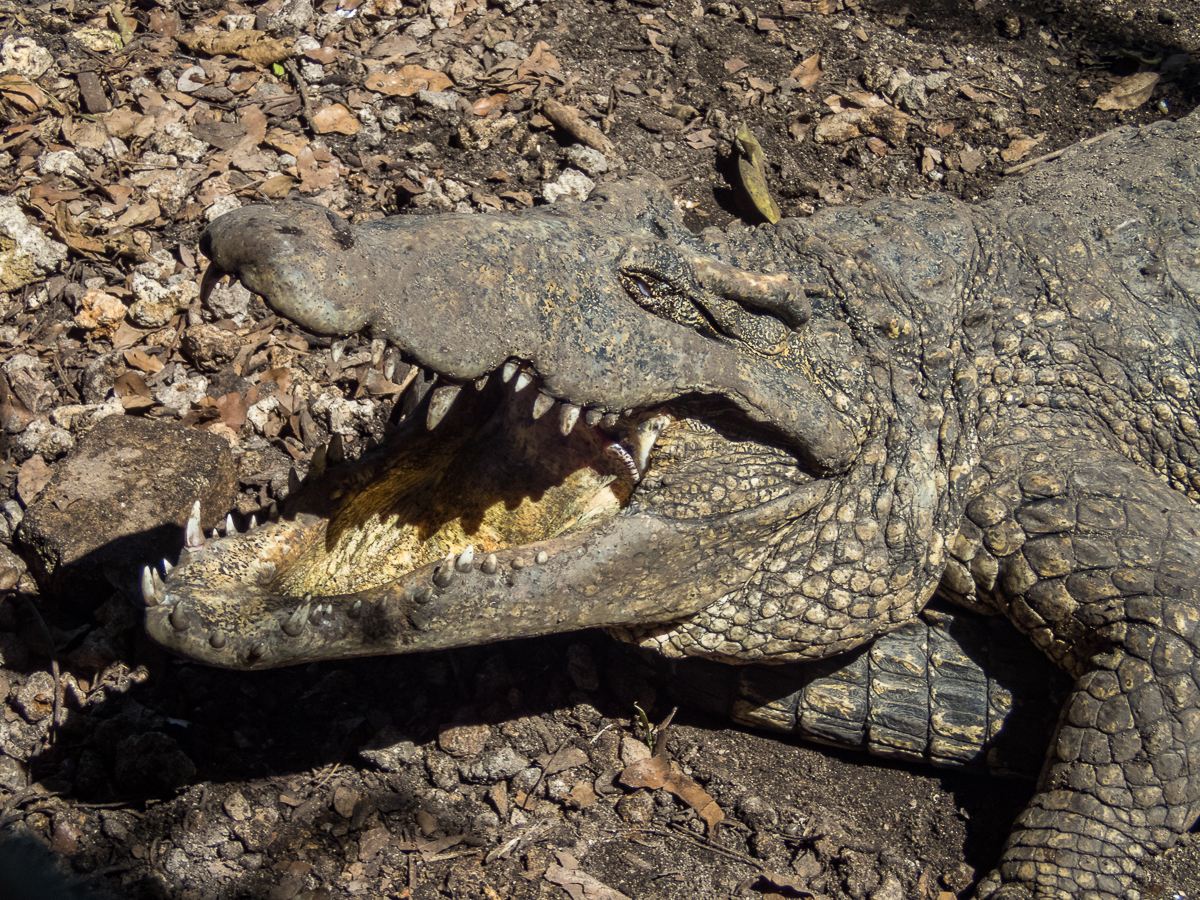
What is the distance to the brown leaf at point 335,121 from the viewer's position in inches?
170

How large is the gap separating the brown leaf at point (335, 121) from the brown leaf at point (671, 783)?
10.4 feet

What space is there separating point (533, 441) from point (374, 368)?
119 centimetres

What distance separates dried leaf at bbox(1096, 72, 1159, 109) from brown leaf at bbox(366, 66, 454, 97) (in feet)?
11.6

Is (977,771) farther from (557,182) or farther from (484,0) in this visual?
(484,0)

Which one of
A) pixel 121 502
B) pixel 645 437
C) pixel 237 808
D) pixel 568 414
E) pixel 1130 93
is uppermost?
pixel 1130 93

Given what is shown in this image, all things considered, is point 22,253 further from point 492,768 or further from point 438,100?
point 492,768

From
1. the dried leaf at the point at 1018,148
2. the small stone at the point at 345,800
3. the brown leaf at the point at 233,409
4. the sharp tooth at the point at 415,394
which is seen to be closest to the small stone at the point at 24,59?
the brown leaf at the point at 233,409

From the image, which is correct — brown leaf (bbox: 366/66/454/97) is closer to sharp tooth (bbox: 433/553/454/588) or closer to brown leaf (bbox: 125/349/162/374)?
brown leaf (bbox: 125/349/162/374)

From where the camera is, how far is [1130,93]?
494cm

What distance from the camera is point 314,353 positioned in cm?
374

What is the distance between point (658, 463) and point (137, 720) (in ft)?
5.81

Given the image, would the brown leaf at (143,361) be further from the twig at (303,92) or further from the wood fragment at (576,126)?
the wood fragment at (576,126)

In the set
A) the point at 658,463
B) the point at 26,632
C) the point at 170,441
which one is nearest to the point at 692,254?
the point at 658,463

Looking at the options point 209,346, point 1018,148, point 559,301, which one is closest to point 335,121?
point 209,346
